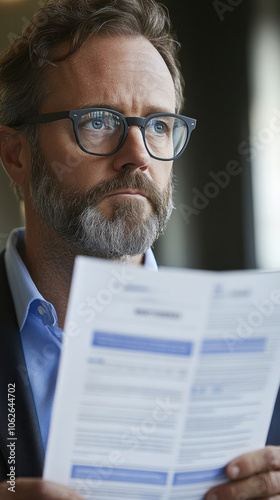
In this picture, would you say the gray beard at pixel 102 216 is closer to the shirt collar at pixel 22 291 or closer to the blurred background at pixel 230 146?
the shirt collar at pixel 22 291

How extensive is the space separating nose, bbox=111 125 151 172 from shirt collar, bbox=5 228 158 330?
9.3 inches

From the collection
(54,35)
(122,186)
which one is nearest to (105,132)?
(122,186)

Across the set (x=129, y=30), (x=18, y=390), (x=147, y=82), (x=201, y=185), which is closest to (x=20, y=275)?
(x=18, y=390)

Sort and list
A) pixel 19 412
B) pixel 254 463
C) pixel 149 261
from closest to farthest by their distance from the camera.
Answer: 1. pixel 254 463
2. pixel 19 412
3. pixel 149 261

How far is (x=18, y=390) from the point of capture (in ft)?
3.43

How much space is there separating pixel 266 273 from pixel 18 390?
58cm

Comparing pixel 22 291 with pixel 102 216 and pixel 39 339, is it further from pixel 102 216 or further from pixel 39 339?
pixel 102 216

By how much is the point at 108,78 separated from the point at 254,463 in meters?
0.88

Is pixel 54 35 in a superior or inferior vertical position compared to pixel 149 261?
superior

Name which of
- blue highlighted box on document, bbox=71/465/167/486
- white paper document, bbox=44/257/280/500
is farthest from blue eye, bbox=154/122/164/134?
blue highlighted box on document, bbox=71/465/167/486

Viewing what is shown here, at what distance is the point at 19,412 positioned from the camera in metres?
1.03

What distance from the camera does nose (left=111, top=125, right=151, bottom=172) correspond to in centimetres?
122

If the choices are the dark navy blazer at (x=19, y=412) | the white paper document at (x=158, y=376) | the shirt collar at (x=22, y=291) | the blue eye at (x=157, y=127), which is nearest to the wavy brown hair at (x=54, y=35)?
the blue eye at (x=157, y=127)

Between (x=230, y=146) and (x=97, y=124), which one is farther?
(x=230, y=146)
